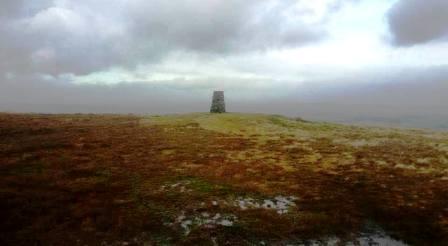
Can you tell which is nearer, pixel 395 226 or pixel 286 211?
pixel 395 226

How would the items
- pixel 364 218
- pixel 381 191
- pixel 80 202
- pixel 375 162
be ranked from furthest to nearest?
1. pixel 375 162
2. pixel 381 191
3. pixel 80 202
4. pixel 364 218

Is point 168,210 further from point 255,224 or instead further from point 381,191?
point 381,191

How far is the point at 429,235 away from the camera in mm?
22984

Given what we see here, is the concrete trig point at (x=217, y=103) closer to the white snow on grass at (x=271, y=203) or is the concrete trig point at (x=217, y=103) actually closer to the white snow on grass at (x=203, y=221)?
the white snow on grass at (x=271, y=203)

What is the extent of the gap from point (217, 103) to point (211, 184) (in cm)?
4184

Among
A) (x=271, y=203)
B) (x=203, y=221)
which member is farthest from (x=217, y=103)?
(x=203, y=221)

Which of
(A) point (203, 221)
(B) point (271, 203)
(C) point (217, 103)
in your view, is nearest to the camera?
(A) point (203, 221)

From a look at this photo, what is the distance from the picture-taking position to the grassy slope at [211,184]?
2300cm

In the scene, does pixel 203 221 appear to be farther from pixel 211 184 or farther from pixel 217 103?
pixel 217 103

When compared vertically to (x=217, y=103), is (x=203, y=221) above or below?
below

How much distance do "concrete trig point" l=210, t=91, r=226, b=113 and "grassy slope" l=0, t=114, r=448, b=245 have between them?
64.8 feet

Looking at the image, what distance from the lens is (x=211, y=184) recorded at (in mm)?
30609

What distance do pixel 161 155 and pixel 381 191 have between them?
19.1m

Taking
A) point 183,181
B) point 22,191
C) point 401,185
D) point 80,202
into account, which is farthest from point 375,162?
point 22,191
